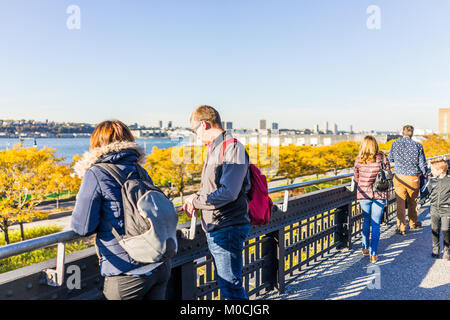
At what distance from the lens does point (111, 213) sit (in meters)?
2.06

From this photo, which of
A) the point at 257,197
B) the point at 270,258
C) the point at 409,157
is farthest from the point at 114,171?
the point at 409,157

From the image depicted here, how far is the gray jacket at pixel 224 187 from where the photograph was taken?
8.32ft

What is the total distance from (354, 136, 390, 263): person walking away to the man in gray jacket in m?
3.10

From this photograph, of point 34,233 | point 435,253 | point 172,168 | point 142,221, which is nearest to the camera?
point 142,221

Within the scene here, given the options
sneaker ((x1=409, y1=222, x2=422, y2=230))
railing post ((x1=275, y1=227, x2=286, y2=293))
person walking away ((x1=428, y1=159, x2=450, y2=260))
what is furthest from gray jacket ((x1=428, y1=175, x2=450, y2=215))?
railing post ((x1=275, y1=227, x2=286, y2=293))

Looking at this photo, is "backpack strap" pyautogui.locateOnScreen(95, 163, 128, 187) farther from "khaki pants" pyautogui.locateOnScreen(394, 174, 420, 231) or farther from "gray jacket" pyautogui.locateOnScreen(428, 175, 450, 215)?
"khaki pants" pyautogui.locateOnScreen(394, 174, 420, 231)

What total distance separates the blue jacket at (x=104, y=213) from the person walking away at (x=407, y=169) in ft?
18.7

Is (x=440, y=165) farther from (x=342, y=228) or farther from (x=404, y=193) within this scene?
(x=342, y=228)

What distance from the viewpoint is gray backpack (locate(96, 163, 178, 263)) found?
2027mm

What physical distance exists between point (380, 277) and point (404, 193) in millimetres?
2650
